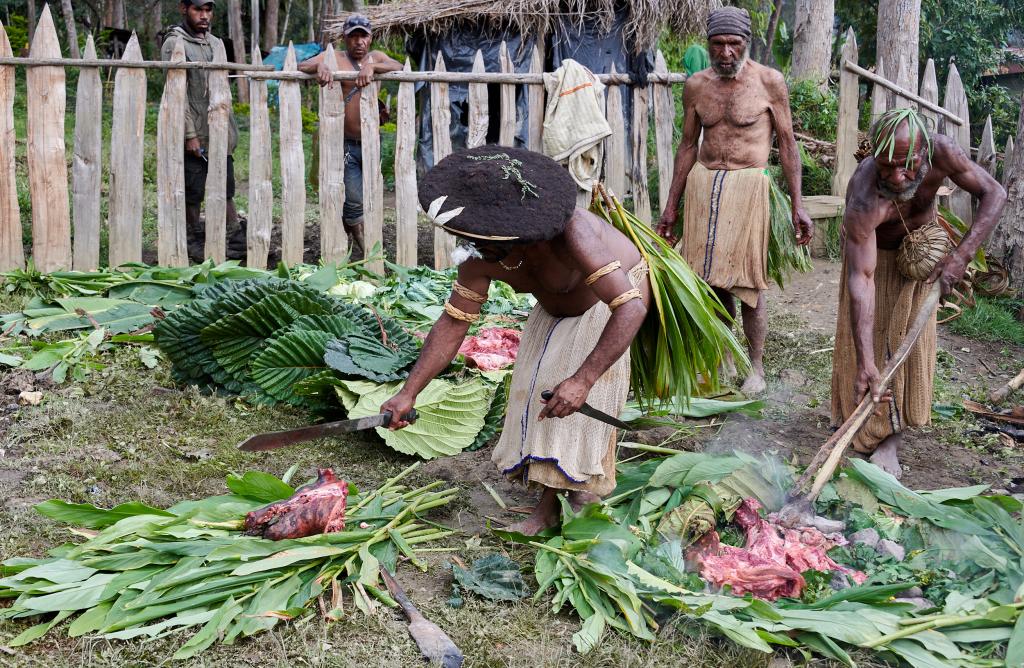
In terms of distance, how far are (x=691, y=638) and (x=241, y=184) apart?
889 cm

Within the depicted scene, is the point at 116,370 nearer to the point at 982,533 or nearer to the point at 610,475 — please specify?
the point at 610,475

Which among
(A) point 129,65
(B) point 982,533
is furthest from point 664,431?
(A) point 129,65

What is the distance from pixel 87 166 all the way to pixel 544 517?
476 cm

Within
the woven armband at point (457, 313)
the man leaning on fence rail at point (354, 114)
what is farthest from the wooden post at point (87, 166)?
the woven armband at point (457, 313)

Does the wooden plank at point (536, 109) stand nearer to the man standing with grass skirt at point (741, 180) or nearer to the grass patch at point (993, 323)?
the man standing with grass skirt at point (741, 180)

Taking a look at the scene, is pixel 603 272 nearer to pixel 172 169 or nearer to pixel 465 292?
pixel 465 292

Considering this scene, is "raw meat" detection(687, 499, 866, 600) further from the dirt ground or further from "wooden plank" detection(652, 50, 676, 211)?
"wooden plank" detection(652, 50, 676, 211)

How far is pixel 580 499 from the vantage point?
3.71 metres

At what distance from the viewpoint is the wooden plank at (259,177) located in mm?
7108

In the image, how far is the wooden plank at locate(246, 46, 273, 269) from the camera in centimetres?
711

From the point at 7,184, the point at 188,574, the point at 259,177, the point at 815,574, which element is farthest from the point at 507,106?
the point at 188,574

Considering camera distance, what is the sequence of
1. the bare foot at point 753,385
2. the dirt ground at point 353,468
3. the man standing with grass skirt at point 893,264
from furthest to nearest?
the bare foot at point 753,385, the man standing with grass skirt at point 893,264, the dirt ground at point 353,468

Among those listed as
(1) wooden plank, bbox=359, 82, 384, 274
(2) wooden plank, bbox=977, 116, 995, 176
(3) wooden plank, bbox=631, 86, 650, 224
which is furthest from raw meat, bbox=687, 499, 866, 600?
(2) wooden plank, bbox=977, 116, 995, 176

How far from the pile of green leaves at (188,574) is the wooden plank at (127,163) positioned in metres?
3.96
